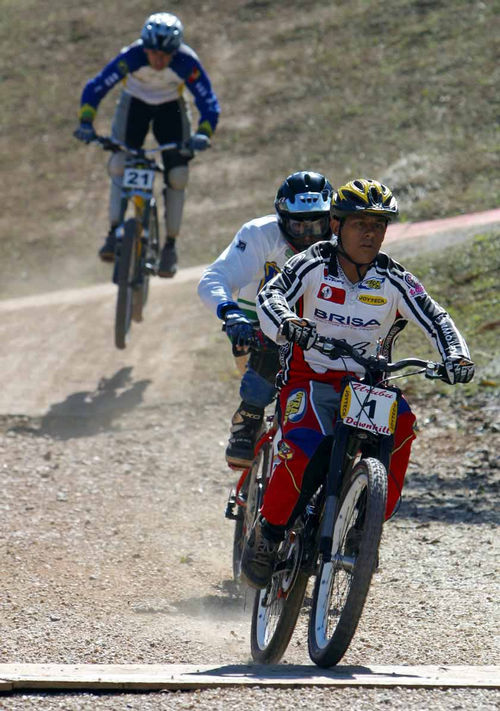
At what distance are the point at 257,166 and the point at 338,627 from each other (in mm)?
13222

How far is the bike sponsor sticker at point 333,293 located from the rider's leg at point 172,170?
5738mm

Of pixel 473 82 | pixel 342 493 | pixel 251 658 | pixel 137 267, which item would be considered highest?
pixel 473 82

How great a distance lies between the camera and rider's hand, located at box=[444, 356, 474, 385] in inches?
181

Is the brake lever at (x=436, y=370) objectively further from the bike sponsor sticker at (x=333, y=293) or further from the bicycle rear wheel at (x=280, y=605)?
the bicycle rear wheel at (x=280, y=605)

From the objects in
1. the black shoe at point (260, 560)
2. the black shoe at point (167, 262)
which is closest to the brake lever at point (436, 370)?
the black shoe at point (260, 560)

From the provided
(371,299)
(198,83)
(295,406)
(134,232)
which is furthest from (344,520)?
(198,83)

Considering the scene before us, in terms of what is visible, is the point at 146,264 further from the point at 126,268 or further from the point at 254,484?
the point at 254,484

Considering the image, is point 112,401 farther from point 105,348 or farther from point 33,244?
point 33,244

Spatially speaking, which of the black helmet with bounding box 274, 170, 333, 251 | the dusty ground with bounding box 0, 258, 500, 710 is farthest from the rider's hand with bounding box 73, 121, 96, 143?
the black helmet with bounding box 274, 170, 333, 251

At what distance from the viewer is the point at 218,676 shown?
13.8 feet

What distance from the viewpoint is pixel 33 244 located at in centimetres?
1581

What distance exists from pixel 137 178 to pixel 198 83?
110cm

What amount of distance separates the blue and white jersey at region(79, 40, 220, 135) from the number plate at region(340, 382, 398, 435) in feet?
20.9

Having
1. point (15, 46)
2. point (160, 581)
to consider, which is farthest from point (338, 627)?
point (15, 46)
